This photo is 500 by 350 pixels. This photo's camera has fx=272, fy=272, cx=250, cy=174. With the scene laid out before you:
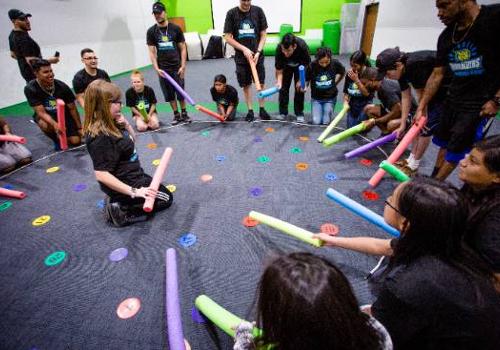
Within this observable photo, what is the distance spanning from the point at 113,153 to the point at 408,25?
20.5 ft

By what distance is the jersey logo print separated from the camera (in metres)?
1.60

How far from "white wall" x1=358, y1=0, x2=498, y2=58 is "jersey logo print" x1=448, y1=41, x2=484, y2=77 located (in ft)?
8.33

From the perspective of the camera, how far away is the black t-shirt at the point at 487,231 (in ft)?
3.10

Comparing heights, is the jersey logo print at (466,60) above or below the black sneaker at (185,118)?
above

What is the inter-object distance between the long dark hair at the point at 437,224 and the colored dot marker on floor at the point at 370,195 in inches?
50.9

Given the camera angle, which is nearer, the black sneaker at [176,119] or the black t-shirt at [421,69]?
the black t-shirt at [421,69]

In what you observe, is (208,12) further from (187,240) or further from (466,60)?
(187,240)

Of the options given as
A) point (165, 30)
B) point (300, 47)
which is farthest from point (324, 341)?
point (165, 30)

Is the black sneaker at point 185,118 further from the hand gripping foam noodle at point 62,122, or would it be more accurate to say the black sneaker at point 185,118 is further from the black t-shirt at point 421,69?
the black t-shirt at point 421,69

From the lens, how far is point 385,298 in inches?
33.1

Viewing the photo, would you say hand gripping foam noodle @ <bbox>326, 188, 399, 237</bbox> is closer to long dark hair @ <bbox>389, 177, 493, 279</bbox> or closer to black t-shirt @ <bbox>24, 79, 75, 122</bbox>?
long dark hair @ <bbox>389, 177, 493, 279</bbox>

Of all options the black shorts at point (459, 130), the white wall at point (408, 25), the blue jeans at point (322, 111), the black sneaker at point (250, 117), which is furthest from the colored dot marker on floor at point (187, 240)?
the white wall at point (408, 25)

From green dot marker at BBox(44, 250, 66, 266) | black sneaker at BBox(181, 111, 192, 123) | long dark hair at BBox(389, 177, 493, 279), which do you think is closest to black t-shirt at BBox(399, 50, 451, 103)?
long dark hair at BBox(389, 177, 493, 279)

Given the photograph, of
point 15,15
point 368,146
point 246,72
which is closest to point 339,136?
point 368,146
